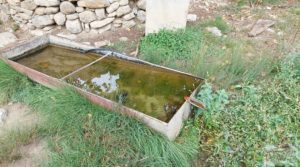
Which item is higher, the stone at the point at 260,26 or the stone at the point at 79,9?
the stone at the point at 79,9

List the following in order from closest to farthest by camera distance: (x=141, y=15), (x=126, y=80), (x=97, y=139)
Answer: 1. (x=97, y=139)
2. (x=126, y=80)
3. (x=141, y=15)

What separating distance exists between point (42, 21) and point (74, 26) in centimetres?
52

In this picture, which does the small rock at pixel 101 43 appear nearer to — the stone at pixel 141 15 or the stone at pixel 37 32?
the stone at pixel 141 15

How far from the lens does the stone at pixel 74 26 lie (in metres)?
3.78

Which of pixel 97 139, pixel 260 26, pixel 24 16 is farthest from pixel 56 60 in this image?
pixel 260 26

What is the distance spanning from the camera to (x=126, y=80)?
2.52 meters

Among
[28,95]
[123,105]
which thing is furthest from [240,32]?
[28,95]

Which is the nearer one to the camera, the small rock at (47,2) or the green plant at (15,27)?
the small rock at (47,2)

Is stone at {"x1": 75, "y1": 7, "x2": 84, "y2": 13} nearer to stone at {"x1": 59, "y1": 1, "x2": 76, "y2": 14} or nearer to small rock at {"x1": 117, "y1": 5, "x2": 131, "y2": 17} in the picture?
stone at {"x1": 59, "y1": 1, "x2": 76, "y2": 14}

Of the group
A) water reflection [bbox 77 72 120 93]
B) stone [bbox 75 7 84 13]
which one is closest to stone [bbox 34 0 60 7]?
stone [bbox 75 7 84 13]

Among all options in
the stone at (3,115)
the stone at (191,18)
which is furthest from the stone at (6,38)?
the stone at (191,18)

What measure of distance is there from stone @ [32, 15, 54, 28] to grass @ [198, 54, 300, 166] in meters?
2.76

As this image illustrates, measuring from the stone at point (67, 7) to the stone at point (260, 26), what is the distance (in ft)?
8.63

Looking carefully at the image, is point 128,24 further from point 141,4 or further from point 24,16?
point 24,16
